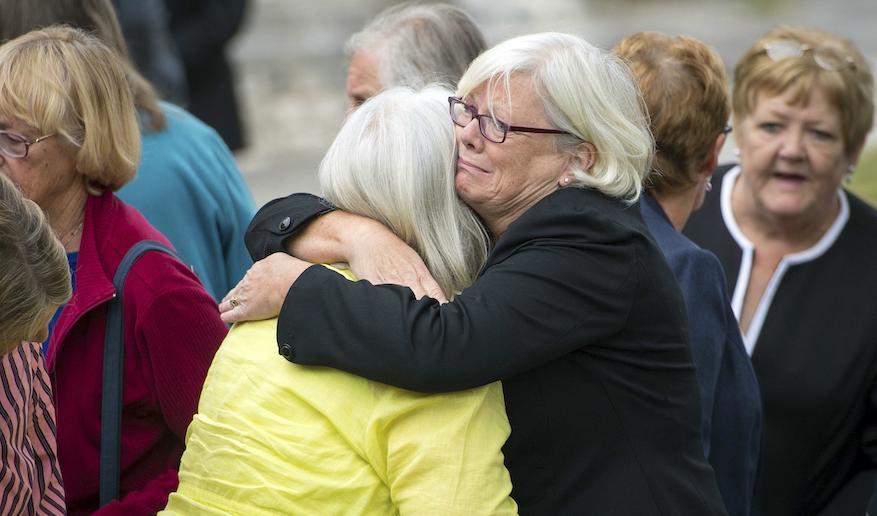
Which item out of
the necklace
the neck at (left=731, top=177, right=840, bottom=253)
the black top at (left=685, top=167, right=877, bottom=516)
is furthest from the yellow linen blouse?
the neck at (left=731, top=177, right=840, bottom=253)

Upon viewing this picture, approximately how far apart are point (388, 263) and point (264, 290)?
0.24m

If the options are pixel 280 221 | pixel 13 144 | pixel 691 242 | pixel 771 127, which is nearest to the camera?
pixel 280 221

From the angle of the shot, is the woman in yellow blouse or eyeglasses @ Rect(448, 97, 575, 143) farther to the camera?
eyeglasses @ Rect(448, 97, 575, 143)

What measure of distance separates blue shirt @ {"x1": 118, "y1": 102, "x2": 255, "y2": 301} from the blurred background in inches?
195

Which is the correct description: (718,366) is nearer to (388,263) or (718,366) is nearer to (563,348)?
(563,348)

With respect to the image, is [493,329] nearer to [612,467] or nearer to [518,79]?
[612,467]

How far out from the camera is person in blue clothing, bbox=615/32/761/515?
2949 mm

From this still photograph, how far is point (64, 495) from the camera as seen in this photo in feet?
8.63

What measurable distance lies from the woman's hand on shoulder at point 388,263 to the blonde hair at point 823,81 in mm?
1916

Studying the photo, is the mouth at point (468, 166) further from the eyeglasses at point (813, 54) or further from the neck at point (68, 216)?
the eyeglasses at point (813, 54)

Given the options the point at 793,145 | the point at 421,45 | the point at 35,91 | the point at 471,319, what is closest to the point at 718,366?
the point at 471,319

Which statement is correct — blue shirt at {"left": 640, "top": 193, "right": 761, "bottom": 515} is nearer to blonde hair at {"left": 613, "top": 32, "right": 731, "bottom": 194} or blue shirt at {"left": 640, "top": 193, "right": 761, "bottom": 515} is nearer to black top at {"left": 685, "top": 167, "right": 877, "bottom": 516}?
blonde hair at {"left": 613, "top": 32, "right": 731, "bottom": 194}

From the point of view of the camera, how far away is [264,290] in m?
2.35

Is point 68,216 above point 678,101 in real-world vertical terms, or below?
below
